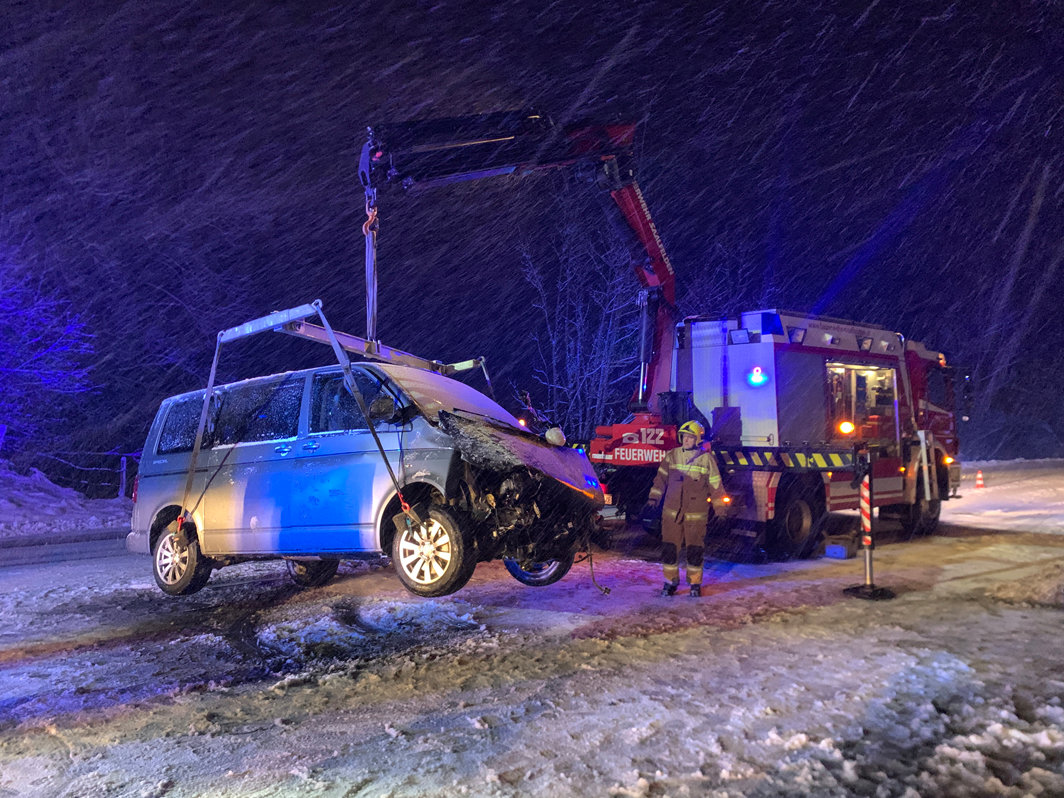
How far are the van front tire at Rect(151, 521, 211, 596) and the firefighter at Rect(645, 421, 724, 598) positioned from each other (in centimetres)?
463

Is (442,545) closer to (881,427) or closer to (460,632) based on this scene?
(460,632)

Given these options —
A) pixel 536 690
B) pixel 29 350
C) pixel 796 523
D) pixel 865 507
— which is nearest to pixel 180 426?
pixel 536 690

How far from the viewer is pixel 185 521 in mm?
7336

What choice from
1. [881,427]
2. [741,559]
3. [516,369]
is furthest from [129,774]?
[516,369]

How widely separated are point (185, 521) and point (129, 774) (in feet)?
14.2

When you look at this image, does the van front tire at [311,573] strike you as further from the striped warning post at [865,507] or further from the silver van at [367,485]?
the striped warning post at [865,507]

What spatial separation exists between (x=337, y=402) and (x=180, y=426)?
2455 millimetres

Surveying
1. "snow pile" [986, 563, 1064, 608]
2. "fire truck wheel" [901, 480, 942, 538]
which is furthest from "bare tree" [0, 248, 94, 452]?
"snow pile" [986, 563, 1064, 608]

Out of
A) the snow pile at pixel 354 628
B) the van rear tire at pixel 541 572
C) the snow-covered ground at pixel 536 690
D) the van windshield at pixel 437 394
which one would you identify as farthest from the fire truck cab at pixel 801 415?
the snow pile at pixel 354 628

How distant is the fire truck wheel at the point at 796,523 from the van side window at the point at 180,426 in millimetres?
7064

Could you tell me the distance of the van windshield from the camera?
241 inches

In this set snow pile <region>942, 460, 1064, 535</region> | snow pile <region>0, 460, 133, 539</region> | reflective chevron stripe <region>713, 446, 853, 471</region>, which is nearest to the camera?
reflective chevron stripe <region>713, 446, 853, 471</region>

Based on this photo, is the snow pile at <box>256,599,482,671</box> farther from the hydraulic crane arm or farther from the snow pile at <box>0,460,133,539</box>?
the snow pile at <box>0,460,133,539</box>

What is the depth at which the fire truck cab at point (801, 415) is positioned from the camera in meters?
9.66
